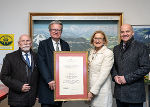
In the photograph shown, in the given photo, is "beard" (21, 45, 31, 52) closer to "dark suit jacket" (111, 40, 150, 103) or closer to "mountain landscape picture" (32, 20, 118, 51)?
"mountain landscape picture" (32, 20, 118, 51)

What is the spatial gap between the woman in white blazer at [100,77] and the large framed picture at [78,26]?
0.71 meters

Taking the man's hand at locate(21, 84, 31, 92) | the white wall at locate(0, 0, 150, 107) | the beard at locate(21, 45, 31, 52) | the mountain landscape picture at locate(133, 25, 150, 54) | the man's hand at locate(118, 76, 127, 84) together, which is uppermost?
the white wall at locate(0, 0, 150, 107)

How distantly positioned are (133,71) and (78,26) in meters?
1.11

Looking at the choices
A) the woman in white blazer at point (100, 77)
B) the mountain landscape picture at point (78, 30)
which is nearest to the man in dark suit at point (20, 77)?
the woman in white blazer at point (100, 77)

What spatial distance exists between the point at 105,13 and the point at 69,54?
1033mm

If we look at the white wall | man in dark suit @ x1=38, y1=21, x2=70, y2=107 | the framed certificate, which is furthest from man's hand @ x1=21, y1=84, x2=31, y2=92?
the white wall

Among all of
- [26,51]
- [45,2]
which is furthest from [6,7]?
[26,51]

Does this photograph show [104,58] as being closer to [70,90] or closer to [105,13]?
[70,90]

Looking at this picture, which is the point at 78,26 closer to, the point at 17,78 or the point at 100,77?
the point at 100,77

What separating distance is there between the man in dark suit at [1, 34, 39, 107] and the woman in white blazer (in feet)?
1.90

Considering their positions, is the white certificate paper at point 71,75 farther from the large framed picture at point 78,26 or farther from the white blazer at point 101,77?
the large framed picture at point 78,26

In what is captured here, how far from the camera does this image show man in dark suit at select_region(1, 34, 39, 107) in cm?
167

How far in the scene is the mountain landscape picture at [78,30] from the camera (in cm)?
254

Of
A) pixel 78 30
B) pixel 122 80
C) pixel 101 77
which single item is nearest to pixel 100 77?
pixel 101 77
